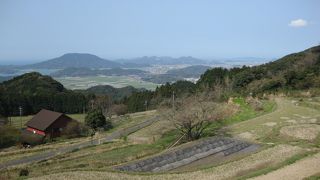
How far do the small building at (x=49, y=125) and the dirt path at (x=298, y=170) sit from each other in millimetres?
35170

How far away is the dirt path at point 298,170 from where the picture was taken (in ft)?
61.1

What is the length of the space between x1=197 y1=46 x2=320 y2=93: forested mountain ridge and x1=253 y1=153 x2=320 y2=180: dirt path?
29.2m

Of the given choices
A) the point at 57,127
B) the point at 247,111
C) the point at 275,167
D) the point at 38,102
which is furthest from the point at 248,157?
the point at 38,102

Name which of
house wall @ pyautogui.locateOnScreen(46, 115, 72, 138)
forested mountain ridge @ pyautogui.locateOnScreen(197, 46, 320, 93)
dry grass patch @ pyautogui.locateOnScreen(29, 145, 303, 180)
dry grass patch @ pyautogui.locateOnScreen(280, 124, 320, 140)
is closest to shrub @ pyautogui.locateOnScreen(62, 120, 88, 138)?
house wall @ pyautogui.locateOnScreen(46, 115, 72, 138)

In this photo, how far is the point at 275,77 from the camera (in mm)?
53812

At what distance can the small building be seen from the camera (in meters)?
49.1

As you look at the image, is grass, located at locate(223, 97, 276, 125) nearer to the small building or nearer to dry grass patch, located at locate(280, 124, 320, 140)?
dry grass patch, located at locate(280, 124, 320, 140)

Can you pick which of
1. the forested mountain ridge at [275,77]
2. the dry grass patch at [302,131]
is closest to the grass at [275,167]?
the dry grass patch at [302,131]

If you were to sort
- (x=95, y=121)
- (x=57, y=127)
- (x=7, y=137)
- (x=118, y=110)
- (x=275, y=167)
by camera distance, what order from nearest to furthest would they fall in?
(x=275, y=167)
(x=7, y=137)
(x=95, y=121)
(x=57, y=127)
(x=118, y=110)

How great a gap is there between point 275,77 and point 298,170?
118 ft

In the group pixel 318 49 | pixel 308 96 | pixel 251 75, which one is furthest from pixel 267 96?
pixel 318 49

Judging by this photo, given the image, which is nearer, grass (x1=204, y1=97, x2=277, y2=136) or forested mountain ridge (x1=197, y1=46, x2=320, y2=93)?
grass (x1=204, y1=97, x2=277, y2=136)

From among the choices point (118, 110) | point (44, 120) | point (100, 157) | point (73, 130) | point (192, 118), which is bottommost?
point (118, 110)

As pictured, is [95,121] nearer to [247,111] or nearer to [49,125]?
[49,125]
